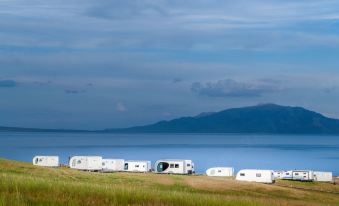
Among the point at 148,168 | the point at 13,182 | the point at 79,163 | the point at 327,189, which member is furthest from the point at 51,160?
the point at 13,182

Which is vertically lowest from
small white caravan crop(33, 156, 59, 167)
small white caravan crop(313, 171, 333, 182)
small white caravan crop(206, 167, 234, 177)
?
small white caravan crop(313, 171, 333, 182)

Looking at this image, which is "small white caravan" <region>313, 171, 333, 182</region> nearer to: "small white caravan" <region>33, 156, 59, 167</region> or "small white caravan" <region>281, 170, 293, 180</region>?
"small white caravan" <region>281, 170, 293, 180</region>

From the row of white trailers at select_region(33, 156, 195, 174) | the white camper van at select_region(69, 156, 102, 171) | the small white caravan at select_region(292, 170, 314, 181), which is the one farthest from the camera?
the small white caravan at select_region(292, 170, 314, 181)

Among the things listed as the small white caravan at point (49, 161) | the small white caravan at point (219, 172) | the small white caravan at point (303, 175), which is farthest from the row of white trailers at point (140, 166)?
the small white caravan at point (303, 175)

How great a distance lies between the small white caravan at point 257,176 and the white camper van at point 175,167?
7.35 m

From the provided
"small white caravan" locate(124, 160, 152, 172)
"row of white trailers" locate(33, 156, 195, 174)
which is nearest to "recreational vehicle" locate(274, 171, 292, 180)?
"row of white trailers" locate(33, 156, 195, 174)

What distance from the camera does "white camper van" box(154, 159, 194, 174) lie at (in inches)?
3317

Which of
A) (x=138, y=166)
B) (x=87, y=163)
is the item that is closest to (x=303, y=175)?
(x=138, y=166)

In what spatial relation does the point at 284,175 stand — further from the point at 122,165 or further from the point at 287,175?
the point at 122,165

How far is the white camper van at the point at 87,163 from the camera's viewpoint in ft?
274

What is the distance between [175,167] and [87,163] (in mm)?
12043

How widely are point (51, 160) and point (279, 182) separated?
32.6 meters

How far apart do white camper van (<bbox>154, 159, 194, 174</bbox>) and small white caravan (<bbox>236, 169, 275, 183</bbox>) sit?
7.35 m

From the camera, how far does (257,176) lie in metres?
80.4
